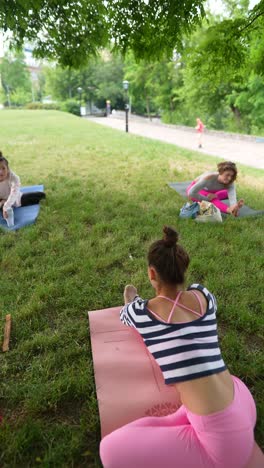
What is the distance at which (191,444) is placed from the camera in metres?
1.59

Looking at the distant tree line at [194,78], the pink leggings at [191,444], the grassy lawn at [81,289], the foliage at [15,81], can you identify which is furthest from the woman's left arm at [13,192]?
the foliage at [15,81]

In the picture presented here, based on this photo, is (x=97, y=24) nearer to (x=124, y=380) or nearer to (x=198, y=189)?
(x=198, y=189)

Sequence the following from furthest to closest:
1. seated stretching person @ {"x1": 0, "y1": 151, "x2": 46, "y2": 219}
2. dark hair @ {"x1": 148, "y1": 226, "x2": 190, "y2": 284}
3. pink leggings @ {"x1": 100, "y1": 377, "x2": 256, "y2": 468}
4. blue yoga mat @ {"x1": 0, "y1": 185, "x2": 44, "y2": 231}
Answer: seated stretching person @ {"x1": 0, "y1": 151, "x2": 46, "y2": 219} → blue yoga mat @ {"x1": 0, "y1": 185, "x2": 44, "y2": 231} → dark hair @ {"x1": 148, "y1": 226, "x2": 190, "y2": 284} → pink leggings @ {"x1": 100, "y1": 377, "x2": 256, "y2": 468}

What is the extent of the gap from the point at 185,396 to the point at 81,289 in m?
1.88

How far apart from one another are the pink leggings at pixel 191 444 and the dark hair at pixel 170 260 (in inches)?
27.6

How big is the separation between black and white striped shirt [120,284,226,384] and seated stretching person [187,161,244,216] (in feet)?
12.8

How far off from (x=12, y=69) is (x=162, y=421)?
73.9m

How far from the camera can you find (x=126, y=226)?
4766mm

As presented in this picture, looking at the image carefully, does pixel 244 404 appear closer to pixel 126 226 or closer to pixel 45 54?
pixel 126 226

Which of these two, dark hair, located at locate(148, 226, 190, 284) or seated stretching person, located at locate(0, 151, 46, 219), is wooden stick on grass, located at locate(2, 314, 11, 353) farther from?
seated stretching person, located at locate(0, 151, 46, 219)

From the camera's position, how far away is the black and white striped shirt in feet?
5.26

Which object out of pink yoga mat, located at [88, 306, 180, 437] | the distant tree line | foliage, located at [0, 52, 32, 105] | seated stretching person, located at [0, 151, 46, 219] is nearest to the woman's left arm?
seated stretching person, located at [0, 151, 46, 219]

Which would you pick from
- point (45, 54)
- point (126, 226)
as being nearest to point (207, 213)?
point (126, 226)

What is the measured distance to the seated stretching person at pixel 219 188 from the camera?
17.2 ft
